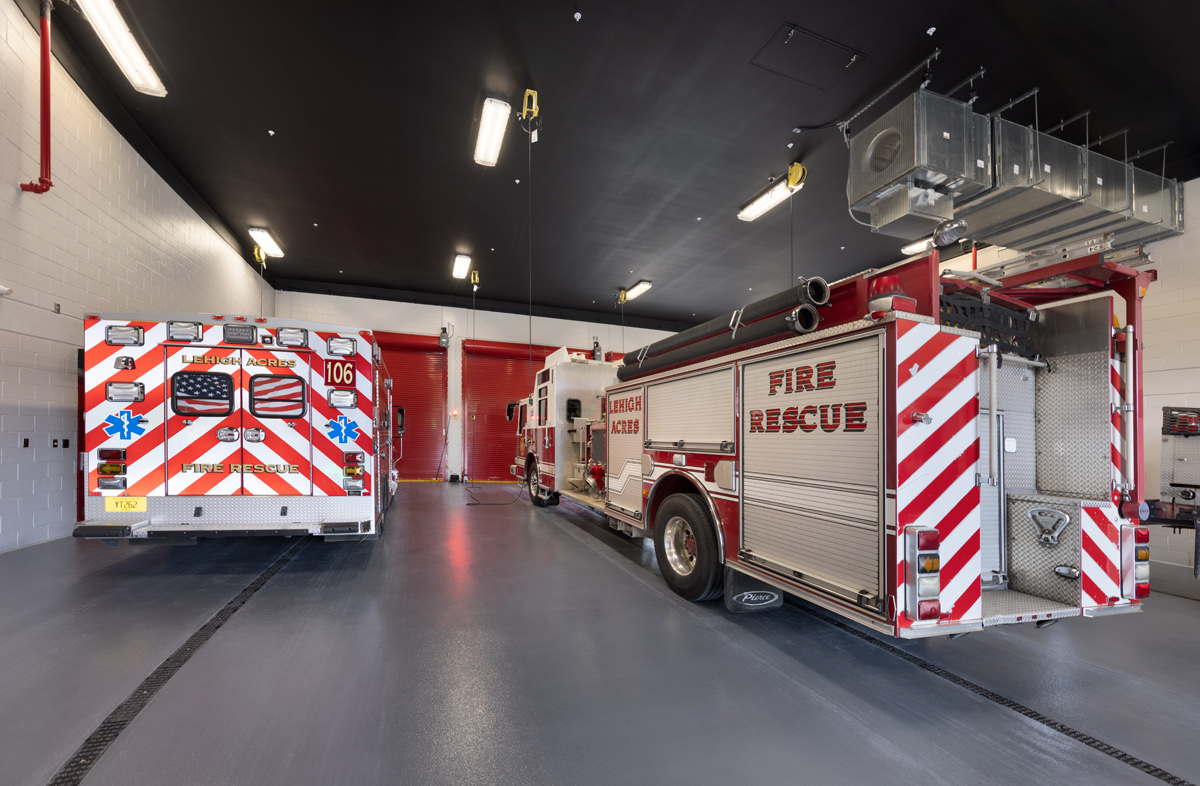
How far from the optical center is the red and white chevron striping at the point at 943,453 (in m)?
2.39

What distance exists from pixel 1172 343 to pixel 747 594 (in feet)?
19.9

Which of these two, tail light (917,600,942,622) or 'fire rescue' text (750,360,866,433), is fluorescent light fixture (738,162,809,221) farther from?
tail light (917,600,942,622)

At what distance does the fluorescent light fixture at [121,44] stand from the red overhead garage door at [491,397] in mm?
8732

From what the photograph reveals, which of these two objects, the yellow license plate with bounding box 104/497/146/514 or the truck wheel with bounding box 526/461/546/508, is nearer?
the yellow license plate with bounding box 104/497/146/514

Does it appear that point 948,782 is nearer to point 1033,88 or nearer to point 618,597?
point 618,597

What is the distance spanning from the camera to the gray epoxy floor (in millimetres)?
1998

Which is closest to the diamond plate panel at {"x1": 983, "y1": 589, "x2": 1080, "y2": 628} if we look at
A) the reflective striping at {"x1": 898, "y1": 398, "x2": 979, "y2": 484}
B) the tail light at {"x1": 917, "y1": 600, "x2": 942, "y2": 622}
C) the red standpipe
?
the tail light at {"x1": 917, "y1": 600, "x2": 942, "y2": 622}

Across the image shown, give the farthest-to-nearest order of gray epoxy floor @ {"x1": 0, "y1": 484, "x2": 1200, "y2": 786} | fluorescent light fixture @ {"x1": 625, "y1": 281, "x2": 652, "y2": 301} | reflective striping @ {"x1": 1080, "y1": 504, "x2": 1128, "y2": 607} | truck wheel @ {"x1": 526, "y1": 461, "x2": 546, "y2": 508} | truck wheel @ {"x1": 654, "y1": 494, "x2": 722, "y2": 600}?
fluorescent light fixture @ {"x1": 625, "y1": 281, "x2": 652, "y2": 301} < truck wheel @ {"x1": 526, "y1": 461, "x2": 546, "y2": 508} < truck wheel @ {"x1": 654, "y1": 494, "x2": 722, "y2": 600} < reflective striping @ {"x1": 1080, "y1": 504, "x2": 1128, "y2": 607} < gray epoxy floor @ {"x1": 0, "y1": 484, "x2": 1200, "y2": 786}

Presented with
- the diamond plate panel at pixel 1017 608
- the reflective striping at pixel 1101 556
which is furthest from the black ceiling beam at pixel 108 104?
the reflective striping at pixel 1101 556

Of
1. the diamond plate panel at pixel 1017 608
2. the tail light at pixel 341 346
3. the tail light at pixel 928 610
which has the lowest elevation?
the diamond plate panel at pixel 1017 608

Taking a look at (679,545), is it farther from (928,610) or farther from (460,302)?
(460,302)

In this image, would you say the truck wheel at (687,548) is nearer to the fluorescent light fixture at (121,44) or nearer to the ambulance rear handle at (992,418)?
the ambulance rear handle at (992,418)

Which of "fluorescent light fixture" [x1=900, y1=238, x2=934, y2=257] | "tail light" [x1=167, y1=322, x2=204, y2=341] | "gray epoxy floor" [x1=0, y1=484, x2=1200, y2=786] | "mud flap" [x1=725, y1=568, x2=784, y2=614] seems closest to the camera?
"gray epoxy floor" [x1=0, y1=484, x2=1200, y2=786]

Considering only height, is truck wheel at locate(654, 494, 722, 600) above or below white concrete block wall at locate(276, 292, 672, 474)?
below
